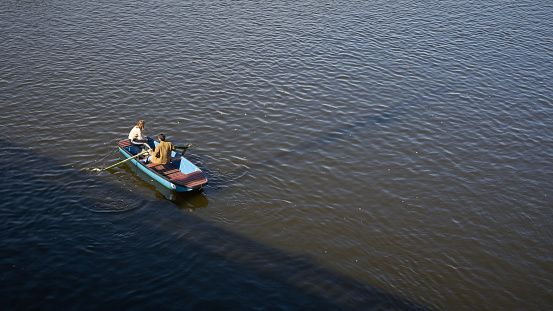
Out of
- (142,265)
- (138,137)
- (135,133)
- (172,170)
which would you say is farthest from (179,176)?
(142,265)

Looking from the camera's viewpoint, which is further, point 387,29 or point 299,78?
point 387,29

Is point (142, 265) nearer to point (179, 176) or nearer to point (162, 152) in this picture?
point (179, 176)

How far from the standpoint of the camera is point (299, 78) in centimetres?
3120

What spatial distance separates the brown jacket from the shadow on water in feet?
6.11

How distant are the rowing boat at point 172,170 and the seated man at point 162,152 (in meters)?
0.27

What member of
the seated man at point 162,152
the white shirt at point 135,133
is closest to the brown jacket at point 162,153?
the seated man at point 162,152

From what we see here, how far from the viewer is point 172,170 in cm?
2145

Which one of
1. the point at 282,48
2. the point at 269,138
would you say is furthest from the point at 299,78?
the point at 269,138

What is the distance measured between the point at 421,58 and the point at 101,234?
24.8 metres

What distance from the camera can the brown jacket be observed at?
69.3ft

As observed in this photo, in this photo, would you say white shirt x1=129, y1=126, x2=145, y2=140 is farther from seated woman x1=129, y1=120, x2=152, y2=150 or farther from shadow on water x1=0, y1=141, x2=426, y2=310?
shadow on water x1=0, y1=141, x2=426, y2=310


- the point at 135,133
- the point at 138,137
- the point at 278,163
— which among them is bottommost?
the point at 278,163

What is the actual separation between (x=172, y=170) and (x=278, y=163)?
4.83 metres

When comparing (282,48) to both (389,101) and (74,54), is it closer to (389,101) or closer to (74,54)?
(389,101)
